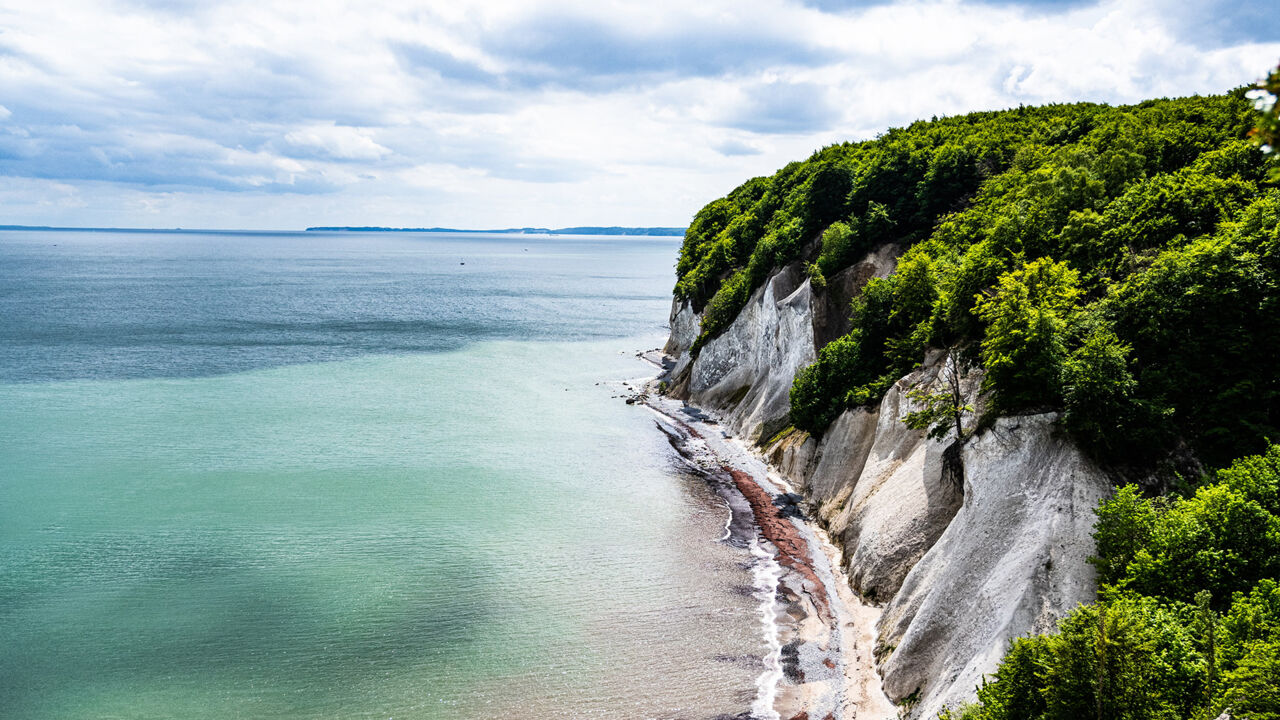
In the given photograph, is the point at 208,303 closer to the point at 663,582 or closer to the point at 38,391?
the point at 38,391

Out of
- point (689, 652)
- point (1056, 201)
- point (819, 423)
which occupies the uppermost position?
point (1056, 201)

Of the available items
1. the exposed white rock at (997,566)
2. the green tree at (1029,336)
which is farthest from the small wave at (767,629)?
the green tree at (1029,336)

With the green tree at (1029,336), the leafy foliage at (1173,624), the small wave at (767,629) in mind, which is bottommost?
the small wave at (767,629)

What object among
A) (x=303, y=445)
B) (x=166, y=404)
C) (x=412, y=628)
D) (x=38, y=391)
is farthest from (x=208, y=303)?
(x=412, y=628)

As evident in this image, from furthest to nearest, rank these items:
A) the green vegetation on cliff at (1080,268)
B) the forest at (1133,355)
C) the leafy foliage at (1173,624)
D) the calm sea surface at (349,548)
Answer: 1. the calm sea surface at (349,548)
2. the green vegetation on cliff at (1080,268)
3. the forest at (1133,355)
4. the leafy foliage at (1173,624)

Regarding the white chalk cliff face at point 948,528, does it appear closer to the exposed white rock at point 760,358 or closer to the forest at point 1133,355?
the forest at point 1133,355

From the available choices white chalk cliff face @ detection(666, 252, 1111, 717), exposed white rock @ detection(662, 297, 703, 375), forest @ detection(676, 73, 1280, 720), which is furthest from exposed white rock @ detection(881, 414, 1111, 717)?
exposed white rock @ detection(662, 297, 703, 375)
